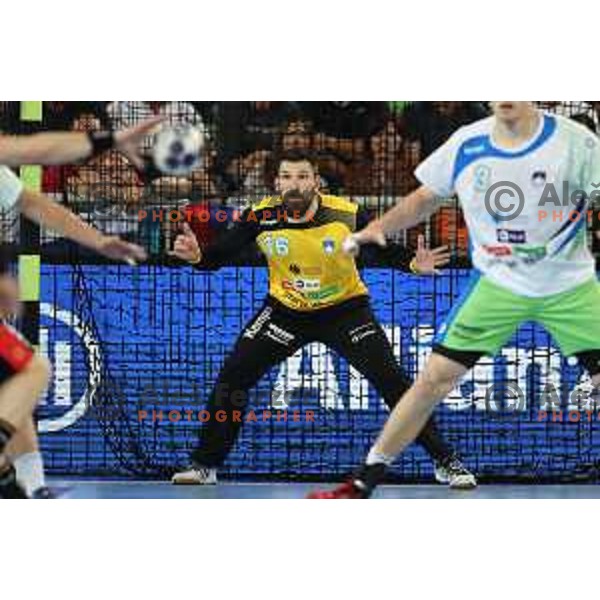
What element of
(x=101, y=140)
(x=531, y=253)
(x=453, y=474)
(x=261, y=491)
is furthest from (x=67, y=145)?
(x=453, y=474)

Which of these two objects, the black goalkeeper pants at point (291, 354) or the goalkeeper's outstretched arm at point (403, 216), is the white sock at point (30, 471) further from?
the goalkeeper's outstretched arm at point (403, 216)

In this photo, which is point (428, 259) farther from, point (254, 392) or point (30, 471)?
point (30, 471)

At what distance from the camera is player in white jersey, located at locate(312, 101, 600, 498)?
26.2 ft

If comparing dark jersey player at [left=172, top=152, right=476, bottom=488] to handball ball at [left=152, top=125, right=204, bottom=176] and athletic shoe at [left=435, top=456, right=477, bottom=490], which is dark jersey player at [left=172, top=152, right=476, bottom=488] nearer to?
athletic shoe at [left=435, top=456, right=477, bottom=490]

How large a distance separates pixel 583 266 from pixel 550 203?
0.87 ft

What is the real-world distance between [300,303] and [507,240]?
0.82 meters

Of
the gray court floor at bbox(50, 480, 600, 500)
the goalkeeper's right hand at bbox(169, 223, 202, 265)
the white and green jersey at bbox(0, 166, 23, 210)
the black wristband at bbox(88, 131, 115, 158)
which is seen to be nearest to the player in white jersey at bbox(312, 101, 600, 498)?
the gray court floor at bbox(50, 480, 600, 500)

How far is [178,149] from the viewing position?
26.6 feet

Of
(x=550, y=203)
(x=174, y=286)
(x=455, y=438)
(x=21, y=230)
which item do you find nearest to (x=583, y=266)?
(x=550, y=203)

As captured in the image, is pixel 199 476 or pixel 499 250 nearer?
pixel 499 250

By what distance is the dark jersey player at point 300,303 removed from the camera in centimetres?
823

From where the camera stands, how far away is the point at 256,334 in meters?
8.36

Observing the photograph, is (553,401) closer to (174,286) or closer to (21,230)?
(174,286)

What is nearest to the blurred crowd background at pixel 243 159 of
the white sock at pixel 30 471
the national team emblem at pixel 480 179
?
the national team emblem at pixel 480 179
